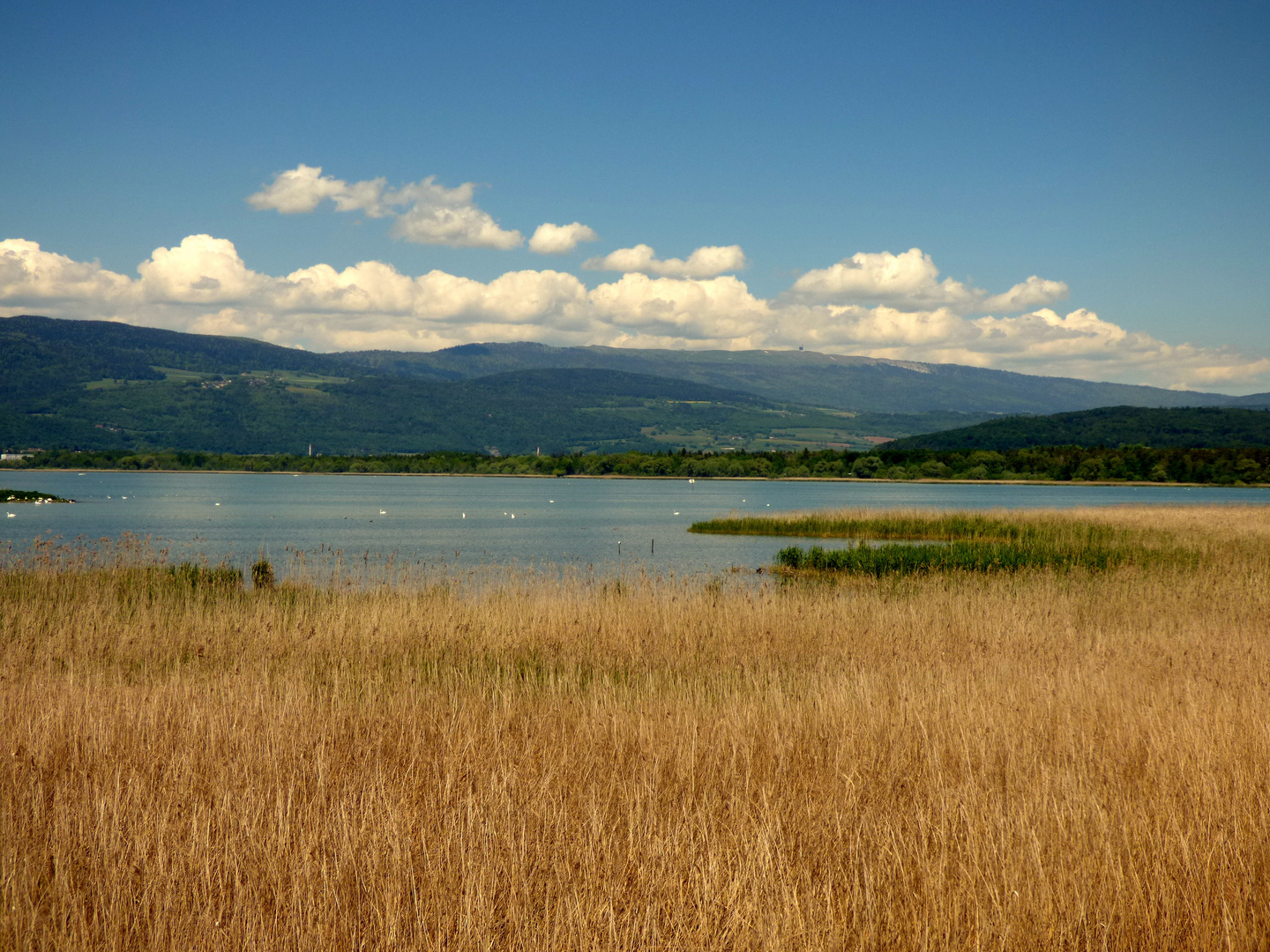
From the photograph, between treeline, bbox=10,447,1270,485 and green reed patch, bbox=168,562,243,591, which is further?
treeline, bbox=10,447,1270,485

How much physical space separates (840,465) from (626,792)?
15012 cm

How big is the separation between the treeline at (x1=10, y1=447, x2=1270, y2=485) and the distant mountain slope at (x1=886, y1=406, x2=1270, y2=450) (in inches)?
932

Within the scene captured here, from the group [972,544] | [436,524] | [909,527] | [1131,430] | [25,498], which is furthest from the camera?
[1131,430]

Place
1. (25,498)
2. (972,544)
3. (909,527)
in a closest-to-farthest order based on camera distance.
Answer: (972,544) < (909,527) < (25,498)

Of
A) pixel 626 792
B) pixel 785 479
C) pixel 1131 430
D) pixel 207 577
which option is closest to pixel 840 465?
pixel 785 479

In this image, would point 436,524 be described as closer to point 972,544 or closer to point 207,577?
point 972,544

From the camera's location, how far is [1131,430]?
A: 172750 mm

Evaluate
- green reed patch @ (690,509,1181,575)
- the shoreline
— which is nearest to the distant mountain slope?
the shoreline

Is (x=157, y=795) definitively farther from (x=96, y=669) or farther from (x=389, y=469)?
(x=389, y=469)

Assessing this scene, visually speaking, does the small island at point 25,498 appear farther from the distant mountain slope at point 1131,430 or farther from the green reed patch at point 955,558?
the distant mountain slope at point 1131,430

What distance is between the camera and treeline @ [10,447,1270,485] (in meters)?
126

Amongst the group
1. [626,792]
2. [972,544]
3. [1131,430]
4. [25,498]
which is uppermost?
[1131,430]

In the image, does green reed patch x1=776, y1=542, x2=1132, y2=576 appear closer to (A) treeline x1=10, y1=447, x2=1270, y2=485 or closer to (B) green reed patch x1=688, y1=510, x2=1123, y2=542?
(B) green reed patch x1=688, y1=510, x2=1123, y2=542

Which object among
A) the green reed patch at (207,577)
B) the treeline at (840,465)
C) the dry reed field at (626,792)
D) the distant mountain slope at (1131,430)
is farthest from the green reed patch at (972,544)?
the distant mountain slope at (1131,430)
